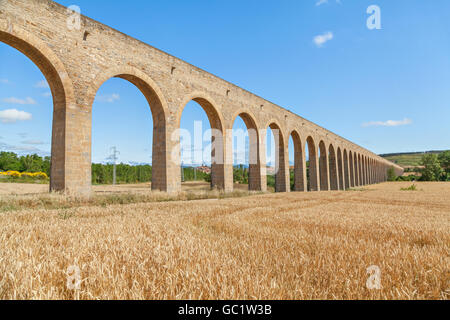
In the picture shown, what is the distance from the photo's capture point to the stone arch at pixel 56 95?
8.06 m

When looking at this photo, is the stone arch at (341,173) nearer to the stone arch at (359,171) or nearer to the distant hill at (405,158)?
the stone arch at (359,171)

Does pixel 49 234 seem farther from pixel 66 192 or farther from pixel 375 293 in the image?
pixel 66 192

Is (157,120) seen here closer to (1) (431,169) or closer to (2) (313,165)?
(2) (313,165)

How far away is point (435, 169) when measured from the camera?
162 feet

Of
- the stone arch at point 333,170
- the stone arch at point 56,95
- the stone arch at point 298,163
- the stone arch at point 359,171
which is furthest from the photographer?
the stone arch at point 359,171

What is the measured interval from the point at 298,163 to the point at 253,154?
776 cm

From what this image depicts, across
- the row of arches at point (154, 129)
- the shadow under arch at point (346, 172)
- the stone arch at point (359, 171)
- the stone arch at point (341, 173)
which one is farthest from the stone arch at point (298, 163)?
the stone arch at point (359, 171)

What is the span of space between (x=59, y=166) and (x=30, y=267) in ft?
27.1

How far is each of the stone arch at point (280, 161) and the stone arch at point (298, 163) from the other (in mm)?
3181

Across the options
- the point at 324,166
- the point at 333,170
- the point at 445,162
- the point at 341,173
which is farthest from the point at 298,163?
the point at 445,162

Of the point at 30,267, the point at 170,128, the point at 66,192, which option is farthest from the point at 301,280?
the point at 170,128

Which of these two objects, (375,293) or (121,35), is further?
(121,35)

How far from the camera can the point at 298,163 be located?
24219 millimetres

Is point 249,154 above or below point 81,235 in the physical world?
above
